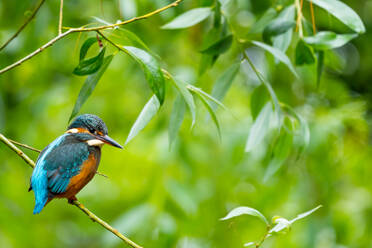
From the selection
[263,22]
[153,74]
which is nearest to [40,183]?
[153,74]

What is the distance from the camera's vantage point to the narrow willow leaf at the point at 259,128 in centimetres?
194

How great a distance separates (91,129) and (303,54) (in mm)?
737

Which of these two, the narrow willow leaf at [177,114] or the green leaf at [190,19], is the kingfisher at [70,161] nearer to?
the narrow willow leaf at [177,114]

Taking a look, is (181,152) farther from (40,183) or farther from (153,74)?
(153,74)

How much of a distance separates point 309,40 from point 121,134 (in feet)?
6.89

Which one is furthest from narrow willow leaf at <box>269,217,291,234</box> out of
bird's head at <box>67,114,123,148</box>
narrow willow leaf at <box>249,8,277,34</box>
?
narrow willow leaf at <box>249,8,277,34</box>

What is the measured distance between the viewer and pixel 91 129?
1.68 m

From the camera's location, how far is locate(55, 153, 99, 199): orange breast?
1644 mm

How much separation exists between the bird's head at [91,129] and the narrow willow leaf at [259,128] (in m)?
0.53

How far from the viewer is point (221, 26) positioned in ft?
6.96

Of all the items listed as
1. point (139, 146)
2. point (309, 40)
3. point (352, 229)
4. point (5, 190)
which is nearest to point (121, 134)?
point (139, 146)

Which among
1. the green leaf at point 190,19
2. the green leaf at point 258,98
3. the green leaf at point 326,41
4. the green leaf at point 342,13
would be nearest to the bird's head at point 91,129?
the green leaf at point 190,19

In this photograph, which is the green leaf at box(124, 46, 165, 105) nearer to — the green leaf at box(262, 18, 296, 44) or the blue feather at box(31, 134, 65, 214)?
the blue feather at box(31, 134, 65, 214)

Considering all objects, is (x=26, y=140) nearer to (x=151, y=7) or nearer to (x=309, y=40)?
(x=151, y=7)
